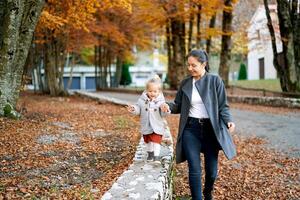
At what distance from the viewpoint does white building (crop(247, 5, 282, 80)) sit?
1454 inches

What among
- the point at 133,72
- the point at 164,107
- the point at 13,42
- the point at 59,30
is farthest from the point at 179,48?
the point at 133,72

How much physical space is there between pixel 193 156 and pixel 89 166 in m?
2.44

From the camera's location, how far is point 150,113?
5828 mm

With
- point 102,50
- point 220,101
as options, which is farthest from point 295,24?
point 102,50

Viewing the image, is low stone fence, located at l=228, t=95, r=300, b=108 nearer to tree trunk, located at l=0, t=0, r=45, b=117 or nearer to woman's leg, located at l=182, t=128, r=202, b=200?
tree trunk, located at l=0, t=0, r=45, b=117

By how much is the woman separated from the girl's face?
0.67 m

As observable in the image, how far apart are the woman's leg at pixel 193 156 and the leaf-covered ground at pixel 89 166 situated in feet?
3.83

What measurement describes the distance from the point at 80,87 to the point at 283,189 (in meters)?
59.9

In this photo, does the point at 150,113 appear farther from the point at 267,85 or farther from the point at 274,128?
the point at 267,85

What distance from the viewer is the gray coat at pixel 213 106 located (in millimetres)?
4969

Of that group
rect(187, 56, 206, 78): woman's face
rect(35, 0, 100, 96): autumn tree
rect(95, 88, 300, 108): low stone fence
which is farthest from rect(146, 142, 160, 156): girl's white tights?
rect(95, 88, 300, 108): low stone fence

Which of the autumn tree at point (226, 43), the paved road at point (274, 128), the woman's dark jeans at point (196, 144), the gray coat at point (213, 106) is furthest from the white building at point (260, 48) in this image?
the woman's dark jeans at point (196, 144)

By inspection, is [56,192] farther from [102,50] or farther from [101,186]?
[102,50]

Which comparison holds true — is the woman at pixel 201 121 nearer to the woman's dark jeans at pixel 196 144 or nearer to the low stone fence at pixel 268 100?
the woman's dark jeans at pixel 196 144
